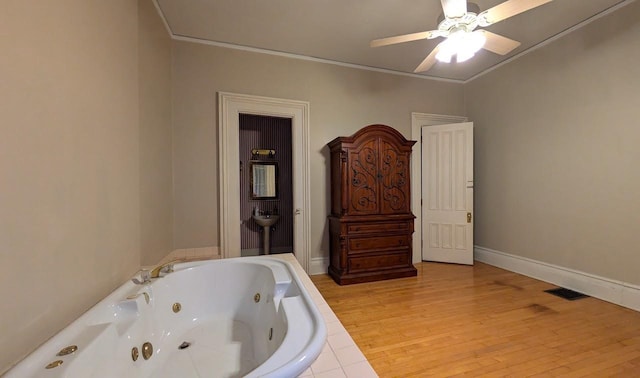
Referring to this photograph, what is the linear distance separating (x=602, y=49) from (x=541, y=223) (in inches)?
70.4

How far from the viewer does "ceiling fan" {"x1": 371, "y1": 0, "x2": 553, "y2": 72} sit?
4.89ft

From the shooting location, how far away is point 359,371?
0.82 metres

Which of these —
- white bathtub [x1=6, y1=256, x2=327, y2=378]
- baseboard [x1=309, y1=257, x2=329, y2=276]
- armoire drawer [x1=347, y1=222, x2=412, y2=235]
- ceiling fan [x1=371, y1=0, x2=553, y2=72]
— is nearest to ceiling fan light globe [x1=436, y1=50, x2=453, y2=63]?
ceiling fan [x1=371, y1=0, x2=553, y2=72]

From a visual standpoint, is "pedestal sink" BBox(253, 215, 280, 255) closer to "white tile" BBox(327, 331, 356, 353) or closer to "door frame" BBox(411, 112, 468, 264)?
"door frame" BBox(411, 112, 468, 264)

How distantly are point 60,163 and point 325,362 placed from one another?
132 cm

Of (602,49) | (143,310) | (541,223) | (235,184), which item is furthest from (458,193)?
(143,310)

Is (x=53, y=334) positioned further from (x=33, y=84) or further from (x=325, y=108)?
(x=325, y=108)

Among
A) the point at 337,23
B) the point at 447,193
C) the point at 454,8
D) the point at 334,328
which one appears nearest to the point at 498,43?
the point at 454,8

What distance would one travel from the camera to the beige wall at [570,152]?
7.01ft

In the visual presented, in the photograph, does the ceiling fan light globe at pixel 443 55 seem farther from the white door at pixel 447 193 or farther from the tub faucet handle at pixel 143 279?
the tub faucet handle at pixel 143 279

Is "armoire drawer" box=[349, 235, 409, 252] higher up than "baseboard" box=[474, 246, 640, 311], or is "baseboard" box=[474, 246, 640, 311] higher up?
"armoire drawer" box=[349, 235, 409, 252]

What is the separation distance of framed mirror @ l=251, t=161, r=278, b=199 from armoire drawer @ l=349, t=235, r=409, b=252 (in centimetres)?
193

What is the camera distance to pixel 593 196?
92.4 inches

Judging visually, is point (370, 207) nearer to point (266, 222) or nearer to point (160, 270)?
point (266, 222)
